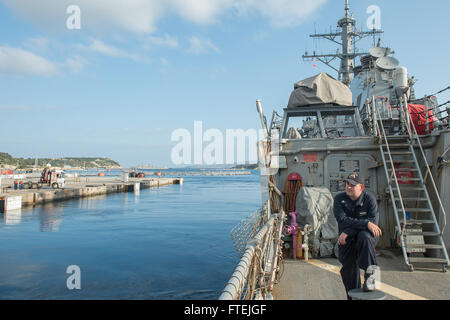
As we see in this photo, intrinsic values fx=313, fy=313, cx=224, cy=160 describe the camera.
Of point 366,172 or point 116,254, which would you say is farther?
point 116,254

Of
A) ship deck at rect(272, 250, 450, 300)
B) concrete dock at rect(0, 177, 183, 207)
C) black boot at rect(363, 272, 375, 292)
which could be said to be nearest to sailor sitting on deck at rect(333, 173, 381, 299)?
black boot at rect(363, 272, 375, 292)

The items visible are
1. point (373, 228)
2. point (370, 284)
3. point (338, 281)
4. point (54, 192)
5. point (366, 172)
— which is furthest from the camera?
point (54, 192)

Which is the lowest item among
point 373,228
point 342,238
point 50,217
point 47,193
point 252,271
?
point 50,217

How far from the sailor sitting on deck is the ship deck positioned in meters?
1.55

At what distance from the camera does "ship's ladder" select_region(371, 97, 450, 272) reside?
6859mm

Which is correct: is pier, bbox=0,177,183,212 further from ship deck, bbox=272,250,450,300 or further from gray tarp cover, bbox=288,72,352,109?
ship deck, bbox=272,250,450,300

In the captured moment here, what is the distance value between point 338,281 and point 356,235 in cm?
257

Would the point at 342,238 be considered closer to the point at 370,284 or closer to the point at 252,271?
the point at 370,284

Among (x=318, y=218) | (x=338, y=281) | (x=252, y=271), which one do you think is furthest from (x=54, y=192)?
(x=252, y=271)

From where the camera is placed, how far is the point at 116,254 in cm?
1552

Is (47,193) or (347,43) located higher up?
(347,43)

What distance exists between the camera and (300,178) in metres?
9.35
